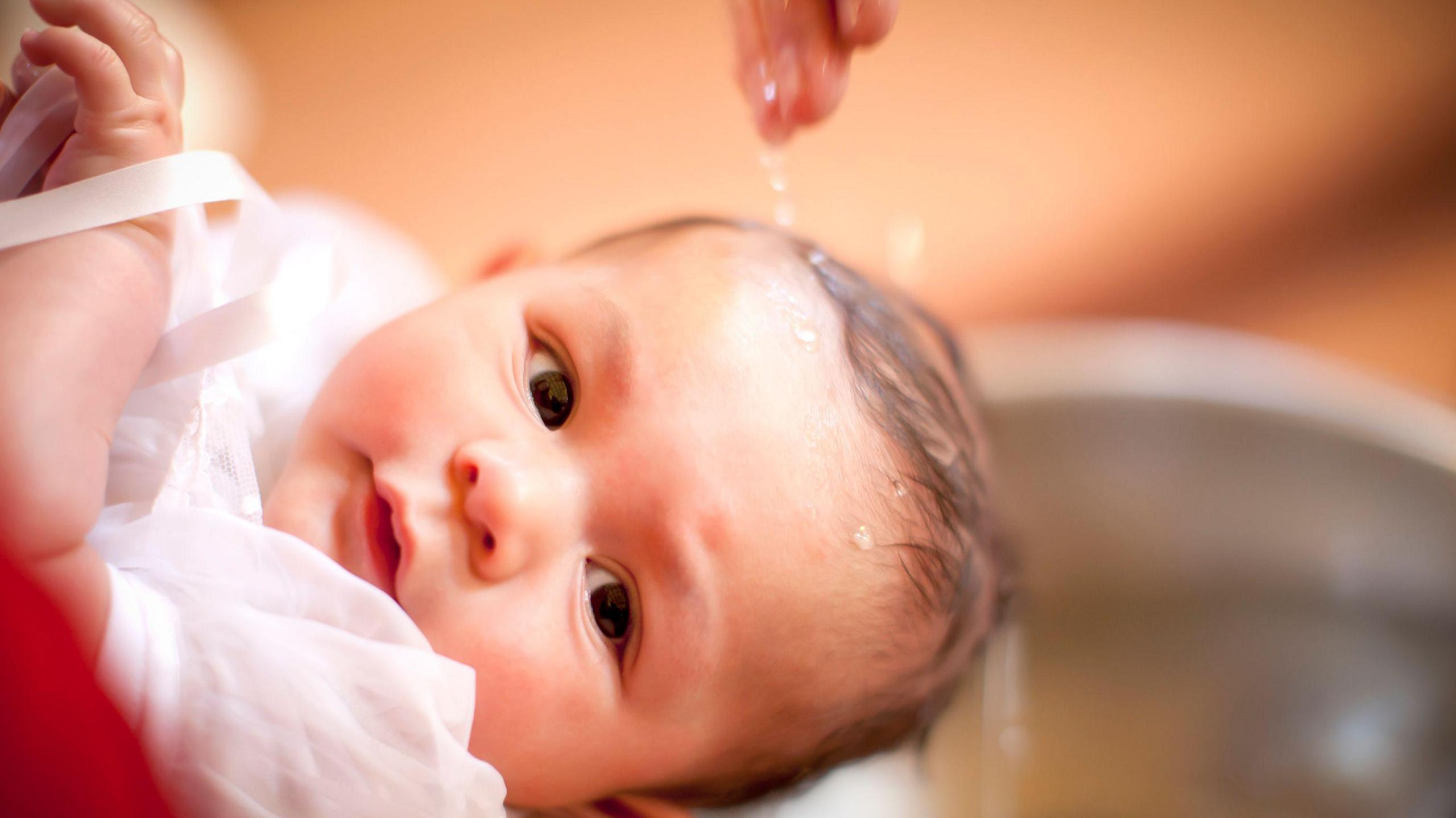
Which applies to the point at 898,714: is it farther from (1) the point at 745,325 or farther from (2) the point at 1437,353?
(2) the point at 1437,353

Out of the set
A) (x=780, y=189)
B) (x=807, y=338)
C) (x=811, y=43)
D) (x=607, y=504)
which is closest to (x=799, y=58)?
(x=811, y=43)

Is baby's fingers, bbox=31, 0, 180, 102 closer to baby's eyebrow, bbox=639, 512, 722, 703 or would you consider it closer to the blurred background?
baby's eyebrow, bbox=639, 512, 722, 703

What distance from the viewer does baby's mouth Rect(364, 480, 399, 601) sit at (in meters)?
0.47

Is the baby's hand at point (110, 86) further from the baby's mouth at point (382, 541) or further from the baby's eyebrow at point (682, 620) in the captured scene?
the baby's eyebrow at point (682, 620)

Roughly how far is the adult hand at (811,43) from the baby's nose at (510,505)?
0.22m

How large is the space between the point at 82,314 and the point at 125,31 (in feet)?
0.43

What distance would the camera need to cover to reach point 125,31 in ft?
1.45

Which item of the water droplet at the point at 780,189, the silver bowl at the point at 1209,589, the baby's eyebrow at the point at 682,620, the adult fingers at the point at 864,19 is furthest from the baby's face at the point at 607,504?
the water droplet at the point at 780,189

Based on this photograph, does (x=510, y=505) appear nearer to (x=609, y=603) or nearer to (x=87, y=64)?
(x=609, y=603)

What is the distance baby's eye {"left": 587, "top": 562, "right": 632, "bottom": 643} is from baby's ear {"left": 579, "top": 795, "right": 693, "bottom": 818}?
15 cm

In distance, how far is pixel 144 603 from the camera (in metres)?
0.42

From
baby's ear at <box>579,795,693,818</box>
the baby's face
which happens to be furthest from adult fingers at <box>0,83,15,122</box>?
baby's ear at <box>579,795,693,818</box>

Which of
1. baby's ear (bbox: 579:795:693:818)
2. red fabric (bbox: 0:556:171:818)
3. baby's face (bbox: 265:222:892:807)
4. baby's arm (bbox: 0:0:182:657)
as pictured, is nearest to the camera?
red fabric (bbox: 0:556:171:818)

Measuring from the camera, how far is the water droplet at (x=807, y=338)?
53cm
